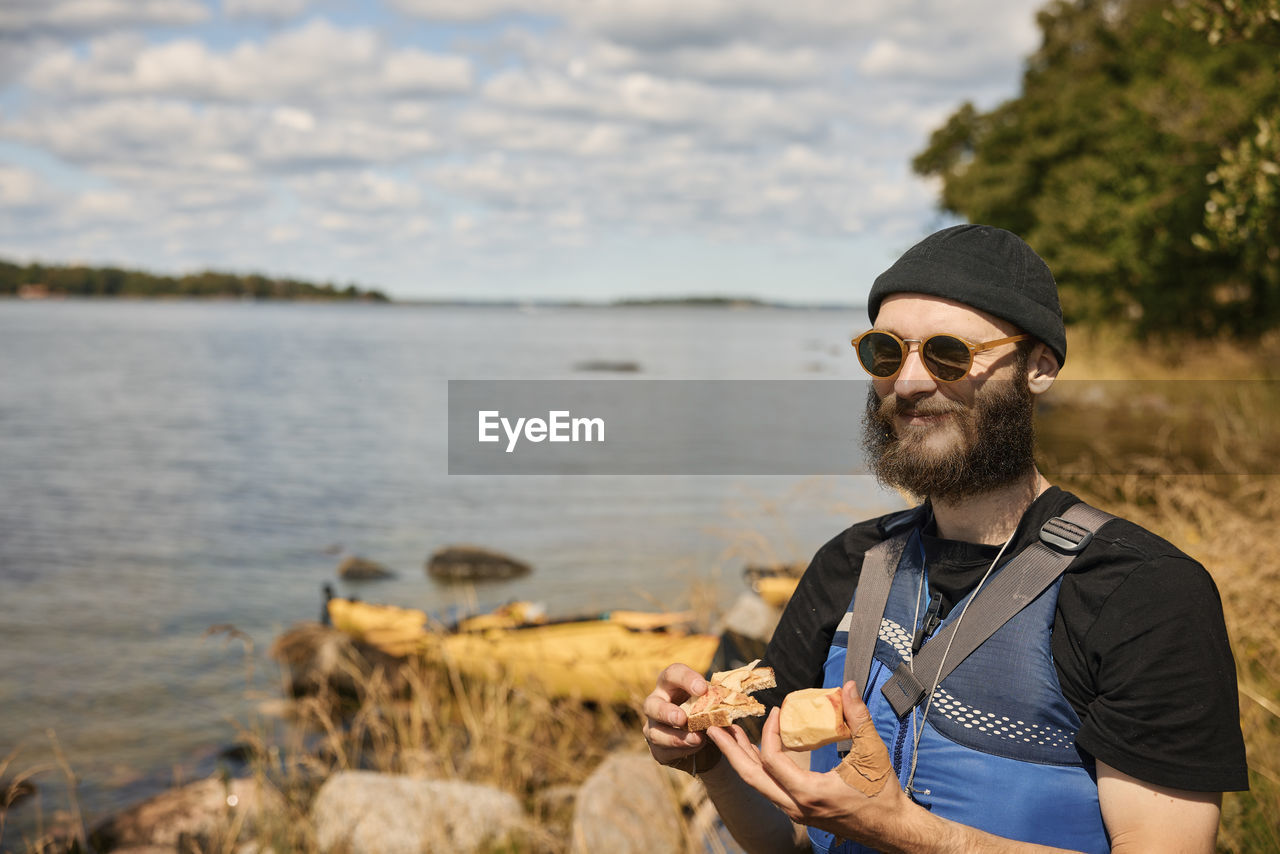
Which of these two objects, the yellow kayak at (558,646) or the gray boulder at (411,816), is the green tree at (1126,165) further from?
the gray boulder at (411,816)

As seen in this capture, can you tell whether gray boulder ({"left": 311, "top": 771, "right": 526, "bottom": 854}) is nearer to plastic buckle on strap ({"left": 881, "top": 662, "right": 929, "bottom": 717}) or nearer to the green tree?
plastic buckle on strap ({"left": 881, "top": 662, "right": 929, "bottom": 717})

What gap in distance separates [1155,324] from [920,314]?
33380 mm

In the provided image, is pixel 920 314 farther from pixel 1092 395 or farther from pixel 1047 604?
pixel 1092 395

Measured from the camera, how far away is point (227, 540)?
18.5 meters

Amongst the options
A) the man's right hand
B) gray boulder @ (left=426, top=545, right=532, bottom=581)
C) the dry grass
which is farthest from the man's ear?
gray boulder @ (left=426, top=545, right=532, bottom=581)

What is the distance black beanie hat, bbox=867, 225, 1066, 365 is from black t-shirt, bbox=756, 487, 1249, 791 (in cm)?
50

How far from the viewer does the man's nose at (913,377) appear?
2.35m

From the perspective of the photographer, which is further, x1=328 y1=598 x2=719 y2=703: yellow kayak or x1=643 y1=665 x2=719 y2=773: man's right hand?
x1=328 y1=598 x2=719 y2=703: yellow kayak

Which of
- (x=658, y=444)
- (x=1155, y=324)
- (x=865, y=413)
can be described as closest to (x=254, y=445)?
(x=658, y=444)

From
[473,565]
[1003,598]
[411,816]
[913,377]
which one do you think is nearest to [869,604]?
[1003,598]

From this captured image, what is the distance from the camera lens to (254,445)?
30.6 m

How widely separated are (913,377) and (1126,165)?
29.5 metres

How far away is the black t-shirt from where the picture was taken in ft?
6.09

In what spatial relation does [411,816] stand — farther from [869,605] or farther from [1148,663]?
[1148,663]
